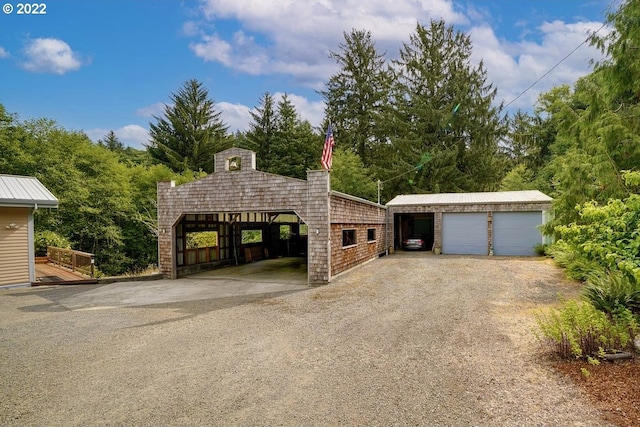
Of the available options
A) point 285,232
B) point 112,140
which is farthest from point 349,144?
point 112,140

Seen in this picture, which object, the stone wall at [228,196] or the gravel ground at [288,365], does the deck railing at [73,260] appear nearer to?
the stone wall at [228,196]

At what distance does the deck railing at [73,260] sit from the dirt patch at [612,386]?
562 inches

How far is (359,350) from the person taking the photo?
5.59m

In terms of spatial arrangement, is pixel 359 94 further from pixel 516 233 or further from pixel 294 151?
pixel 516 233

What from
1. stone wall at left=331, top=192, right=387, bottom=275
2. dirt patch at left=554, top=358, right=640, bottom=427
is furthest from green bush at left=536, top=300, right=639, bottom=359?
stone wall at left=331, top=192, right=387, bottom=275

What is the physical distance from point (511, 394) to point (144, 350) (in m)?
5.37

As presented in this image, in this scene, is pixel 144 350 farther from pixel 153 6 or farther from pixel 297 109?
pixel 297 109

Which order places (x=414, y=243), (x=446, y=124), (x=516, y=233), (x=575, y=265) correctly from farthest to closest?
(x=446, y=124)
(x=414, y=243)
(x=516, y=233)
(x=575, y=265)

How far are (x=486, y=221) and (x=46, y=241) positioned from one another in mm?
22268

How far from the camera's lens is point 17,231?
1131 cm

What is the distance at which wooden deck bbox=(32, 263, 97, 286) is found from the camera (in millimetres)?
12078

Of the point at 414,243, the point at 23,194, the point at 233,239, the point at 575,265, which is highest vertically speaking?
the point at 23,194

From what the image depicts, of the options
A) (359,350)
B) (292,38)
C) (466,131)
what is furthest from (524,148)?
(359,350)

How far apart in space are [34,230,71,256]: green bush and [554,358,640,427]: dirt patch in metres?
20.7
